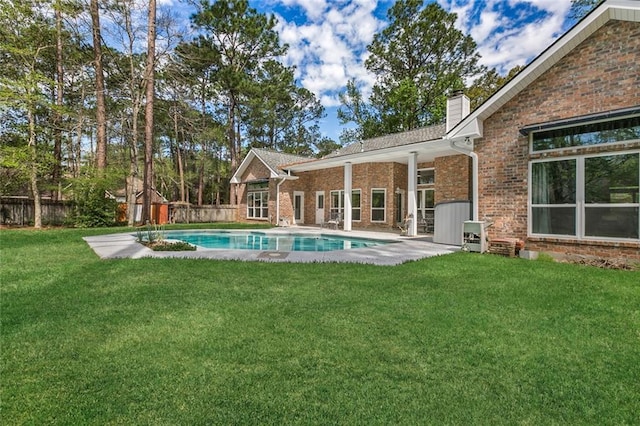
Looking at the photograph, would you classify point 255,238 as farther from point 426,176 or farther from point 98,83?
point 98,83

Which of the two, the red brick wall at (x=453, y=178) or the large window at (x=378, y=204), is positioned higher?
the red brick wall at (x=453, y=178)

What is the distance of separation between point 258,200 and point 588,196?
60.3 feet

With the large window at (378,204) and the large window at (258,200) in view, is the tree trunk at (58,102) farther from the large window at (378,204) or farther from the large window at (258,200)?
the large window at (378,204)

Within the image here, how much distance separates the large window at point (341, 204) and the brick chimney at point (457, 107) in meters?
6.68

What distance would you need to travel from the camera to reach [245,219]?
23.3 meters

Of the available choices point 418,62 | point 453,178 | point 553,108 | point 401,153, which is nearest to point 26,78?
point 401,153

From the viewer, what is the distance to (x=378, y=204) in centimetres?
1736

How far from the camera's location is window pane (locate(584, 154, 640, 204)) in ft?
22.2

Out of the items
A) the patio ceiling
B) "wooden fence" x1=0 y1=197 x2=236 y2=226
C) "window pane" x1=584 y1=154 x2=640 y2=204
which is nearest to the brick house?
"window pane" x1=584 y1=154 x2=640 y2=204

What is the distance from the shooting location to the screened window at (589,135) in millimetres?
6789

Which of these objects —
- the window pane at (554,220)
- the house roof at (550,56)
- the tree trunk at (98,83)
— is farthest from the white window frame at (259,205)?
the window pane at (554,220)

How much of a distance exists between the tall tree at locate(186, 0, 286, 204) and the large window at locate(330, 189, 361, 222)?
32.1 feet

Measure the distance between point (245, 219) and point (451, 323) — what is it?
20.9 metres

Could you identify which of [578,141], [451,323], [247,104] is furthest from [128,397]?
[247,104]
